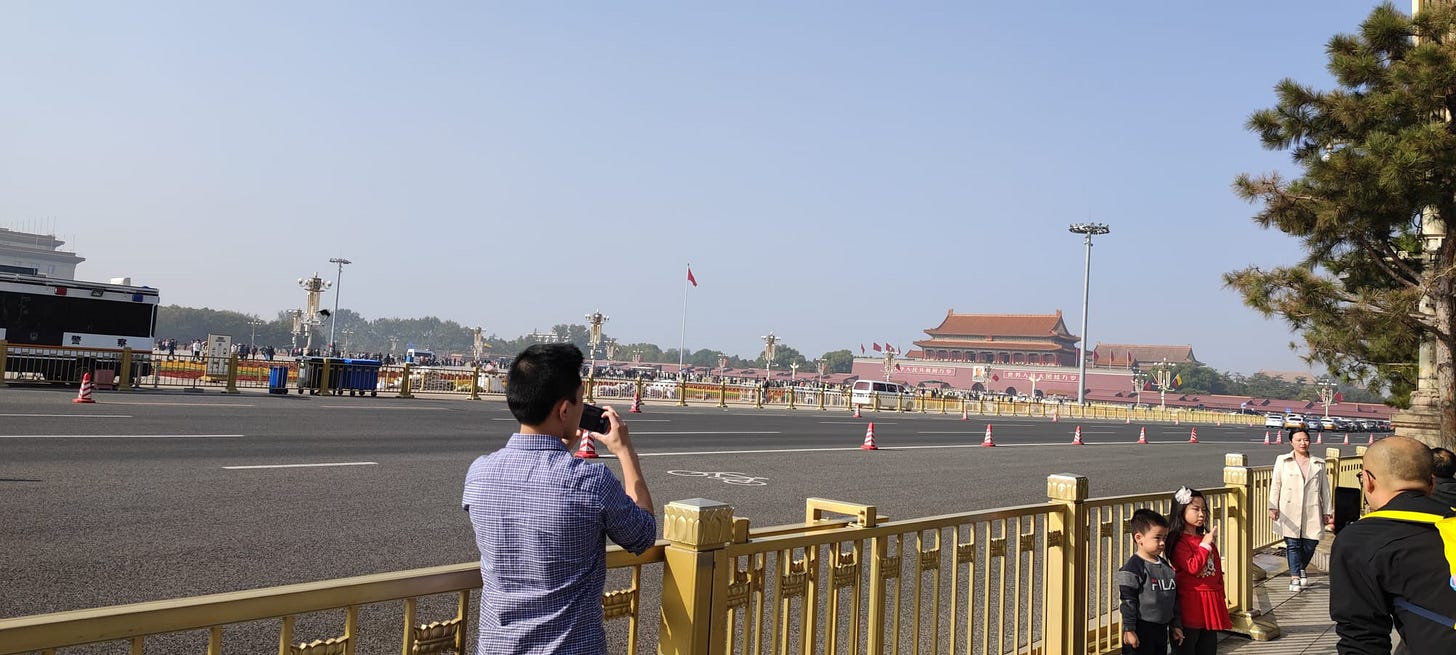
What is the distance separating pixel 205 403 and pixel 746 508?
52.5 ft

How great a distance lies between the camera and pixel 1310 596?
834cm

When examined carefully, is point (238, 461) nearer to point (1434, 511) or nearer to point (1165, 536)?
point (1165, 536)

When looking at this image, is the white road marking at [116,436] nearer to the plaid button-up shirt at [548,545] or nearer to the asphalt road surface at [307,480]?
the asphalt road surface at [307,480]

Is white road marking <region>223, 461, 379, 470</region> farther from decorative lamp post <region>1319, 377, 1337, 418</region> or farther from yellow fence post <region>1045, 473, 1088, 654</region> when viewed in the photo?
decorative lamp post <region>1319, 377, 1337, 418</region>

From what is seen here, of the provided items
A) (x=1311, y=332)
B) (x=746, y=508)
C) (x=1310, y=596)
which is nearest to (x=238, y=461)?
(x=746, y=508)

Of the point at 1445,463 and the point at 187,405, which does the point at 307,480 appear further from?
the point at 187,405

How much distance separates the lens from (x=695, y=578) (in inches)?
120

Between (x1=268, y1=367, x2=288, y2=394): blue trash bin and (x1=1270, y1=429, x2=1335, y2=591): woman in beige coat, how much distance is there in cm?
2666

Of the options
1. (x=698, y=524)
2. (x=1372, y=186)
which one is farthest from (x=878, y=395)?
(x=698, y=524)

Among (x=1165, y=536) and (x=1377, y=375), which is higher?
(x=1377, y=375)

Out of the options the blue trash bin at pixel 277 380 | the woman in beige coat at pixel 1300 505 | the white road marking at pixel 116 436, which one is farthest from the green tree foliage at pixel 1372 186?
the blue trash bin at pixel 277 380

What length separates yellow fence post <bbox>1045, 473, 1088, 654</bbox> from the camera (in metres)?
5.20

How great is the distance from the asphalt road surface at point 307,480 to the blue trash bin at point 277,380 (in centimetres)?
266

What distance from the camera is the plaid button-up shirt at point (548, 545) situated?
104 inches
